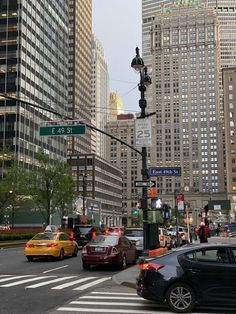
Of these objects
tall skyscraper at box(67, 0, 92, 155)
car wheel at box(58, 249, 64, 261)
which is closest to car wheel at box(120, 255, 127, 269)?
car wheel at box(58, 249, 64, 261)

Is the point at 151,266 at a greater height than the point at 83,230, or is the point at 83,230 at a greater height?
the point at 83,230

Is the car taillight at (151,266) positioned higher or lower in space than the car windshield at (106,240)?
lower

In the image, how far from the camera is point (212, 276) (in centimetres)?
1003

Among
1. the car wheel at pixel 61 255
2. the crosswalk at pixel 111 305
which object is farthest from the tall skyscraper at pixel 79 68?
the crosswalk at pixel 111 305

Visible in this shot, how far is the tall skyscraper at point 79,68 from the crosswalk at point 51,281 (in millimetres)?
149092

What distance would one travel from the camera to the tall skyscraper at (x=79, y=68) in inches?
6861

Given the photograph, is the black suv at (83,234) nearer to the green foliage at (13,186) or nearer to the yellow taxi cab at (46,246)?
the yellow taxi cab at (46,246)

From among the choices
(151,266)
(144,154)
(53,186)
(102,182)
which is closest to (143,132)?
(144,154)

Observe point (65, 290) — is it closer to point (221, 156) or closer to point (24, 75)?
point (24, 75)

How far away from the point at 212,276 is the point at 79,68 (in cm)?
17773

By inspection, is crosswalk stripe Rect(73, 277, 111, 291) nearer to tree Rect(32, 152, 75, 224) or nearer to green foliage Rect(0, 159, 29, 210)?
green foliage Rect(0, 159, 29, 210)

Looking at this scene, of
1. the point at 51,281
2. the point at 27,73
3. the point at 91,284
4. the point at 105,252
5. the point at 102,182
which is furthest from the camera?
the point at 102,182

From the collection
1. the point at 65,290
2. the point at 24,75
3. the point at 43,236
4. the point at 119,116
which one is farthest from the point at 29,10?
the point at 65,290

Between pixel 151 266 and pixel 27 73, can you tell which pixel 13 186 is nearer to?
pixel 151 266
